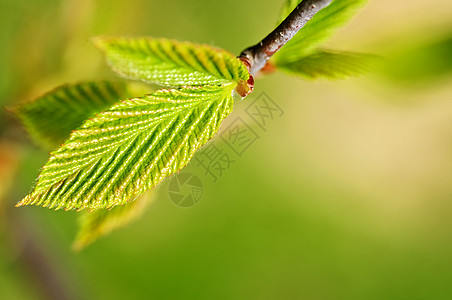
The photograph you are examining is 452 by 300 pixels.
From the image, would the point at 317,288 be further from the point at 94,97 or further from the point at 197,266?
the point at 94,97

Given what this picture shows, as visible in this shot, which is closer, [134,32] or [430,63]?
[430,63]

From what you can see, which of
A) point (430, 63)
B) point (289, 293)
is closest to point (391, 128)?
point (289, 293)

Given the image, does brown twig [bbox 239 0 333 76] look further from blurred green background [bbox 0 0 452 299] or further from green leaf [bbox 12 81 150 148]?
blurred green background [bbox 0 0 452 299]

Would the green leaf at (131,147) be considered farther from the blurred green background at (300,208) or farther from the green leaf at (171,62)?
the blurred green background at (300,208)

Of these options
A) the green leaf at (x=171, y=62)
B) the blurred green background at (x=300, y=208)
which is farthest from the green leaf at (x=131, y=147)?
the blurred green background at (x=300, y=208)

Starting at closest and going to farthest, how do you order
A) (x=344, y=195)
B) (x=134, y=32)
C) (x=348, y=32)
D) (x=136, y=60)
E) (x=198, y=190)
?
(x=136, y=60), (x=198, y=190), (x=134, y=32), (x=348, y=32), (x=344, y=195)

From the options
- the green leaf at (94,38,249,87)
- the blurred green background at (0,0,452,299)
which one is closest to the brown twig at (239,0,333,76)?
the green leaf at (94,38,249,87)

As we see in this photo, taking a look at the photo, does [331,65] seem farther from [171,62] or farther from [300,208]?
[300,208]
